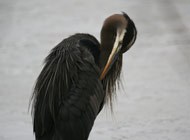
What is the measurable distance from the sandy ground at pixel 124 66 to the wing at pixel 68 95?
0.74 m

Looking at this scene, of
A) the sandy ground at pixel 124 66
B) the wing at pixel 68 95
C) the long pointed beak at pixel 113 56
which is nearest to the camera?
the wing at pixel 68 95

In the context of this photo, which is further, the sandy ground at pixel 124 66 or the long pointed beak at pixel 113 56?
the sandy ground at pixel 124 66

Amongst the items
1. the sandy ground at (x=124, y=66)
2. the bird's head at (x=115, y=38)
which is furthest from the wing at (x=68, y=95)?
the sandy ground at (x=124, y=66)

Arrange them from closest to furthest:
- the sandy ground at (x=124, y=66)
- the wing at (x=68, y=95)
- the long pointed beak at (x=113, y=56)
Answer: the wing at (x=68, y=95) < the long pointed beak at (x=113, y=56) < the sandy ground at (x=124, y=66)

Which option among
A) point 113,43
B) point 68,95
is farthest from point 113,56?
point 68,95

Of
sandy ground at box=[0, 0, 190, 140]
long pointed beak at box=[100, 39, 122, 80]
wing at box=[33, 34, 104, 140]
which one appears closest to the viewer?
wing at box=[33, 34, 104, 140]

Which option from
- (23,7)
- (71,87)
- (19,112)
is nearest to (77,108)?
(71,87)

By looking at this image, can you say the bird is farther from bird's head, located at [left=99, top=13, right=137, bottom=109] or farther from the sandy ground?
the sandy ground

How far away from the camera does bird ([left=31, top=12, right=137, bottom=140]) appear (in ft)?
10.3

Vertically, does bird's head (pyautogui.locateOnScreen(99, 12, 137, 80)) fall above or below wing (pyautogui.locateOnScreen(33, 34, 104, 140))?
above

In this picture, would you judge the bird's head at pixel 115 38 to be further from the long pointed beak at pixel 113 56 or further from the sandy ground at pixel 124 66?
the sandy ground at pixel 124 66

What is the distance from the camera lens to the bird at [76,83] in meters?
3.14

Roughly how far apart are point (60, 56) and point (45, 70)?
175 millimetres

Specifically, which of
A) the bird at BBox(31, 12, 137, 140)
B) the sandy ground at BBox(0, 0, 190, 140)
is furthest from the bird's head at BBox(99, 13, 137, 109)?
the sandy ground at BBox(0, 0, 190, 140)
